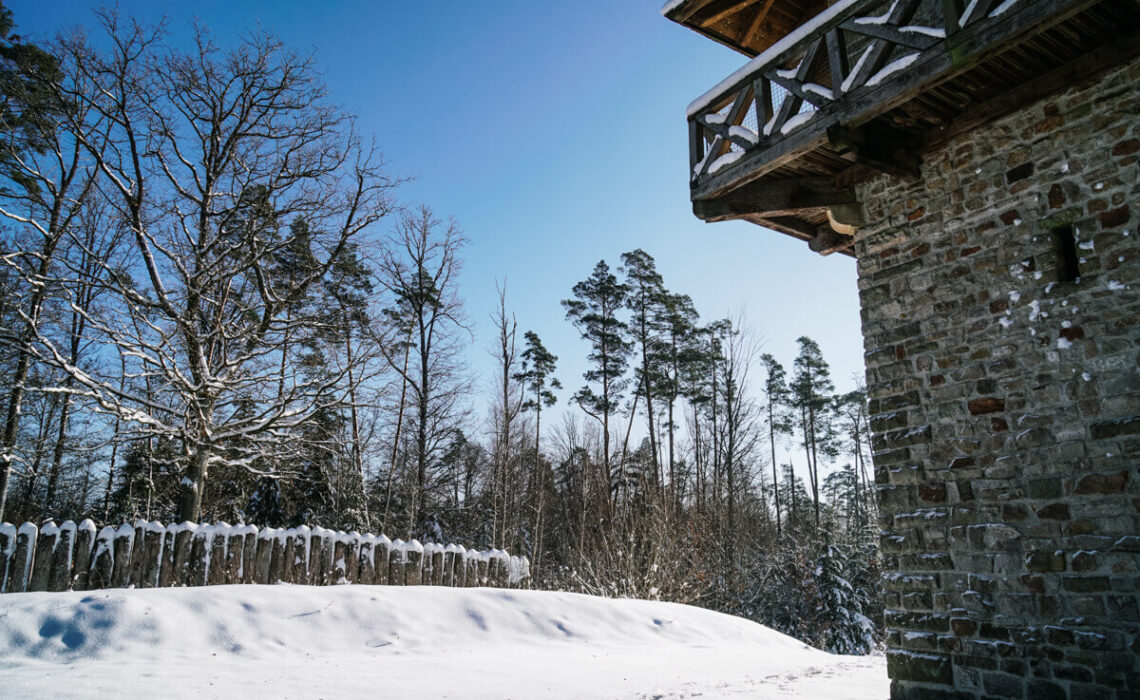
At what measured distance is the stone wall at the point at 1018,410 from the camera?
14.3ft

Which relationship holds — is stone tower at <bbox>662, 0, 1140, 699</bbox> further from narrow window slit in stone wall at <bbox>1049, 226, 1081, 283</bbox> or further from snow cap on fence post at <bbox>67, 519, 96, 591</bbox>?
snow cap on fence post at <bbox>67, 519, 96, 591</bbox>

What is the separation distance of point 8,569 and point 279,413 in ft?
17.9

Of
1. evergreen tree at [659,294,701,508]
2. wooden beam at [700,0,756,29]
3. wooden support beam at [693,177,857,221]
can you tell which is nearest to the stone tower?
wooden support beam at [693,177,857,221]

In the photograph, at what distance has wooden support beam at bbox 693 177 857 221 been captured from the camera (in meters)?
6.63

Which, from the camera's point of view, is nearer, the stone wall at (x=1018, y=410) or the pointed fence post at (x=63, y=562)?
the stone wall at (x=1018, y=410)

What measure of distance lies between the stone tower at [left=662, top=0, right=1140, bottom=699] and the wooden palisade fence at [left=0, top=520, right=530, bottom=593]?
617cm

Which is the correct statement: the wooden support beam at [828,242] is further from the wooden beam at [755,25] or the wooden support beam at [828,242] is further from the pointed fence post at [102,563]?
the pointed fence post at [102,563]

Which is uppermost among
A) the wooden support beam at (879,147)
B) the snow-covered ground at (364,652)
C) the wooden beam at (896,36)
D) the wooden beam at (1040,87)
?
the wooden beam at (896,36)

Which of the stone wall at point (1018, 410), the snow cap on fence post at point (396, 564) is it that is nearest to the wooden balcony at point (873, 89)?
the stone wall at point (1018, 410)

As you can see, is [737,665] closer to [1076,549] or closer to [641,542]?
[1076,549]

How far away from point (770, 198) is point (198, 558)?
7.33 m

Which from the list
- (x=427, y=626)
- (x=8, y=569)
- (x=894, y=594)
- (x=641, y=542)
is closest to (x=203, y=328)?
(x=8, y=569)

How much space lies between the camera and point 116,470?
20281 mm

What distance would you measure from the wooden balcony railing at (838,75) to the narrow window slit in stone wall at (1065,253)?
4.41 ft
